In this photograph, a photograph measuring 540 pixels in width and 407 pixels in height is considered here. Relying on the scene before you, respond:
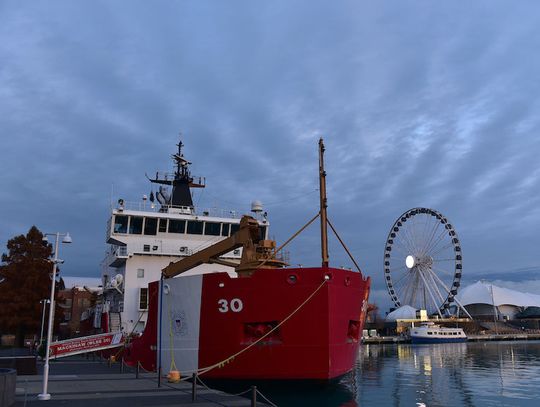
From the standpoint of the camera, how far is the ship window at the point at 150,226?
2450 centimetres

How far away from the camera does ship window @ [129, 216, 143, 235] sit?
80.2 ft

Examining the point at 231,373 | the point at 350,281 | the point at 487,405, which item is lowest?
the point at 487,405

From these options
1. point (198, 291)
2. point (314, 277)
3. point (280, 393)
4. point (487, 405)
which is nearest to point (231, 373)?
point (280, 393)

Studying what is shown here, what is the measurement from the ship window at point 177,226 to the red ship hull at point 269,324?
7.67 metres

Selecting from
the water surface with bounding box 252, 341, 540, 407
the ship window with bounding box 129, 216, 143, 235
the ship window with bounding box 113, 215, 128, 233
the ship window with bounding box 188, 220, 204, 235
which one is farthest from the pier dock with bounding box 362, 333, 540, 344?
the ship window with bounding box 113, 215, 128, 233

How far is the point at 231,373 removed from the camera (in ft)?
53.6

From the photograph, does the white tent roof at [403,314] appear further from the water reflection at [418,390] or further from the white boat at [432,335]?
the water reflection at [418,390]

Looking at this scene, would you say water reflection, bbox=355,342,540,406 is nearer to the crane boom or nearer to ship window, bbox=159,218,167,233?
the crane boom

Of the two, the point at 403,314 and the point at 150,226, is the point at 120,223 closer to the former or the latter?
the point at 150,226

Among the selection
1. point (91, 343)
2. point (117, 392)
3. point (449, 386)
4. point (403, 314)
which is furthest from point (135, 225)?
point (403, 314)

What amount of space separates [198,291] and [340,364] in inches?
216

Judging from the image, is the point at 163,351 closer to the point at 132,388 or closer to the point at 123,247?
the point at 132,388

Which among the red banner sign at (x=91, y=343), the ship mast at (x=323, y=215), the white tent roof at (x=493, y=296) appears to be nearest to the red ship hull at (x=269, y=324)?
the ship mast at (x=323, y=215)

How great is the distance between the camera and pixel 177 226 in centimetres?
2500
